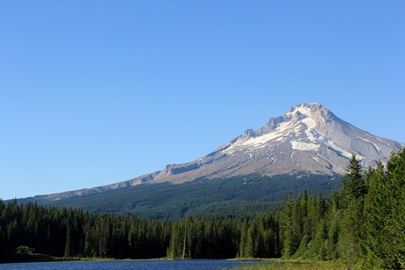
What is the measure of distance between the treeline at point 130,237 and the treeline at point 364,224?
27.7 meters

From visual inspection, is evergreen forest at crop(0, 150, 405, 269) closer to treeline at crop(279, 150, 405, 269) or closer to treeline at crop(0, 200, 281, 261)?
treeline at crop(0, 200, 281, 261)

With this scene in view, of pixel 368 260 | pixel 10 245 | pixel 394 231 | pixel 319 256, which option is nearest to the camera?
pixel 394 231

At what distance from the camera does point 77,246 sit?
187 metres

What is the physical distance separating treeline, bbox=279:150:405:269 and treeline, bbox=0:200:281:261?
27.7 meters

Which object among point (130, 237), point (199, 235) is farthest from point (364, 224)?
point (130, 237)

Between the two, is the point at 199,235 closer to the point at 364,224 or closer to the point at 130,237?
the point at 130,237

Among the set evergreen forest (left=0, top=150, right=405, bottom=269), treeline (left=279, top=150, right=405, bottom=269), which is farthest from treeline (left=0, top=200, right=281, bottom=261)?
treeline (left=279, top=150, right=405, bottom=269)

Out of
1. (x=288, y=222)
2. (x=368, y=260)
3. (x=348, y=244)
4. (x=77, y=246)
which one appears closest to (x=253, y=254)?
(x=288, y=222)

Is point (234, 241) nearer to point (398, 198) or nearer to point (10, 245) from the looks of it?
point (10, 245)

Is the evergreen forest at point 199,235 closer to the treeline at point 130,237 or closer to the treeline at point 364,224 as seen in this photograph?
the treeline at point 130,237

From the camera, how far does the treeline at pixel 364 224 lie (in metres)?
69.5

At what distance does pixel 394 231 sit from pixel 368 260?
951cm

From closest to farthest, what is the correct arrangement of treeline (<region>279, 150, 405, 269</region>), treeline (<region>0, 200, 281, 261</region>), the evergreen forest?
treeline (<region>279, 150, 405, 269</region>) < the evergreen forest < treeline (<region>0, 200, 281, 261</region>)

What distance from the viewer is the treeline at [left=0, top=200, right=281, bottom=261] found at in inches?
6786
